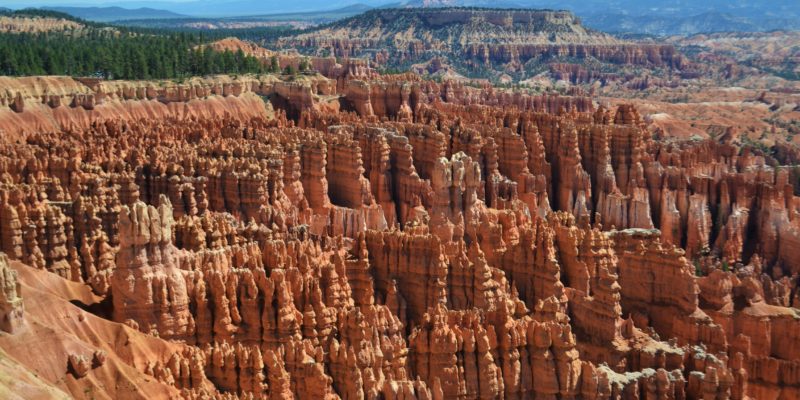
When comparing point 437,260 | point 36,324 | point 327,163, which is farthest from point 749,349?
Result: point 327,163

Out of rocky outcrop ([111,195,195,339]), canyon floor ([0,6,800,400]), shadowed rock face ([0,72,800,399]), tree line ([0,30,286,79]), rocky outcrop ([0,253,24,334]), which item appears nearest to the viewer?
rocky outcrop ([0,253,24,334])

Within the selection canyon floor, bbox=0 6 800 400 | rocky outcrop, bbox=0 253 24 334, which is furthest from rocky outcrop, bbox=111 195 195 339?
rocky outcrop, bbox=0 253 24 334

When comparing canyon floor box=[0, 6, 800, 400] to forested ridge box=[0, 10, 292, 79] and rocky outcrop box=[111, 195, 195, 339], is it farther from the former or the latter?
forested ridge box=[0, 10, 292, 79]

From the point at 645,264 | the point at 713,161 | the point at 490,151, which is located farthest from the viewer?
the point at 713,161

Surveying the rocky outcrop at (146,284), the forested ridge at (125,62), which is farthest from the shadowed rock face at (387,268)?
the forested ridge at (125,62)

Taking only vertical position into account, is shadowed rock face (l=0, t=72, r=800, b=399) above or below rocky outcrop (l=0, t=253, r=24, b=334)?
below

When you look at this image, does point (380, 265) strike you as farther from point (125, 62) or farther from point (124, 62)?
point (125, 62)

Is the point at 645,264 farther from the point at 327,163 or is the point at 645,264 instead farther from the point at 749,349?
the point at 327,163

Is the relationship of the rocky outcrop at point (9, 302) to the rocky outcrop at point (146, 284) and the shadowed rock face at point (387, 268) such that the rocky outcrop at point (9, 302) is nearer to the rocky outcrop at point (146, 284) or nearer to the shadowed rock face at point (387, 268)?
the shadowed rock face at point (387, 268)
